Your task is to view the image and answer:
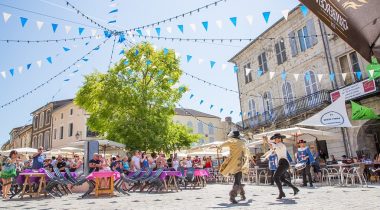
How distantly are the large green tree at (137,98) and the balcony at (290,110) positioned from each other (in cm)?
587

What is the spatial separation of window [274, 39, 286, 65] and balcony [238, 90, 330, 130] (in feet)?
9.92

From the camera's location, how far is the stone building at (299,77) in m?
14.7

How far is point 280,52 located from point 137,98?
32.7 feet

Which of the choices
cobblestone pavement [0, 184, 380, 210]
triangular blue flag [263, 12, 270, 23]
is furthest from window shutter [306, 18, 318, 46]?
cobblestone pavement [0, 184, 380, 210]

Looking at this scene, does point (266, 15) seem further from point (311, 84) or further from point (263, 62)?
point (263, 62)

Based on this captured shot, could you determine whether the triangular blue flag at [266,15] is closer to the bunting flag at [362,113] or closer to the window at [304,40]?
the bunting flag at [362,113]

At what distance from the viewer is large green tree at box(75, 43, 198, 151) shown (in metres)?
18.5

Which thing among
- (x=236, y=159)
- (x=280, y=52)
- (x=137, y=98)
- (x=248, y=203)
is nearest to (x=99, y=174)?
(x=236, y=159)

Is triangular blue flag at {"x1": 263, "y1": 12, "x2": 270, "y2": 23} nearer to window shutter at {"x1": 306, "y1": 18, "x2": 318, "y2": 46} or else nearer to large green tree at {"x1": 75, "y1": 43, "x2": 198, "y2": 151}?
window shutter at {"x1": 306, "y1": 18, "x2": 318, "y2": 46}

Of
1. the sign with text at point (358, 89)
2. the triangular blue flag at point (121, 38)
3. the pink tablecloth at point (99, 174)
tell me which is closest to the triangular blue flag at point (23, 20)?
the triangular blue flag at point (121, 38)

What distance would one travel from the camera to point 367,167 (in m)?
11.6

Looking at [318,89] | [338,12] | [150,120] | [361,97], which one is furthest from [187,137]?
[338,12]

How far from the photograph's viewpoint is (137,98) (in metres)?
18.9

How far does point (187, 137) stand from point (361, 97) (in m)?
13.1
